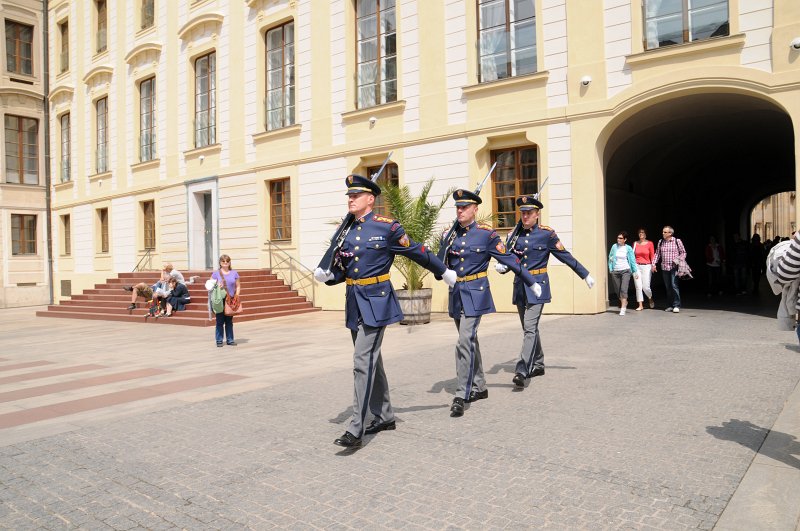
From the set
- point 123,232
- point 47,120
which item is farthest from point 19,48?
point 123,232

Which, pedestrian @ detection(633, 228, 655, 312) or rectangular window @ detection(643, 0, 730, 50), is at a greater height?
rectangular window @ detection(643, 0, 730, 50)

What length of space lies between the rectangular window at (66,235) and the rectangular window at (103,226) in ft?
9.16

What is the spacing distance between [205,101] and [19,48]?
1280 centimetres

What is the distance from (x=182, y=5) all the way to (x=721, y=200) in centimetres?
2488

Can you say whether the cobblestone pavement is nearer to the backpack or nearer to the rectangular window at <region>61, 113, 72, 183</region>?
the backpack

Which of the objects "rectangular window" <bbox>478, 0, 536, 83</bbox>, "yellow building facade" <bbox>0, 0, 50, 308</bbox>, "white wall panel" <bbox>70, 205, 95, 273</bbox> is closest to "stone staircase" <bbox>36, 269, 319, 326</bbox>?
"white wall panel" <bbox>70, 205, 95, 273</bbox>

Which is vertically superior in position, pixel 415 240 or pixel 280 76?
pixel 280 76

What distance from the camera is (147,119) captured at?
23.7 meters

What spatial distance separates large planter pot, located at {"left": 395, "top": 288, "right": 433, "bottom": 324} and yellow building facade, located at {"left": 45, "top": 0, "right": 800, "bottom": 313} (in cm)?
228

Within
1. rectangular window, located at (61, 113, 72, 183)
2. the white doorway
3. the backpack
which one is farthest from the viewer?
rectangular window, located at (61, 113, 72, 183)

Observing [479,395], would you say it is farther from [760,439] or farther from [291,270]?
[291,270]

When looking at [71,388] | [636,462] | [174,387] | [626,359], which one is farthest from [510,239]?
[71,388]

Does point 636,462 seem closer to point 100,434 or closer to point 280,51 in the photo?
point 100,434

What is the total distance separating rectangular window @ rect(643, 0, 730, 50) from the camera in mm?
12289
